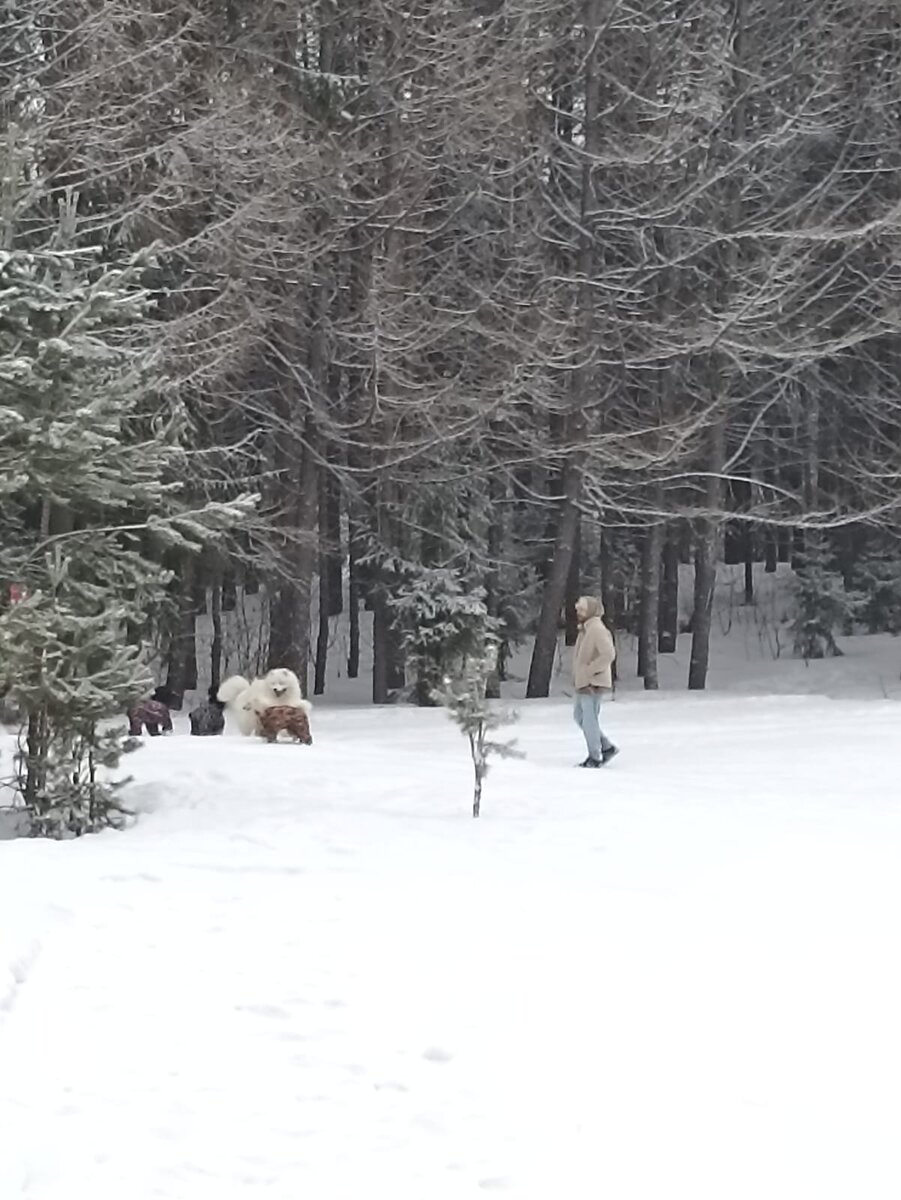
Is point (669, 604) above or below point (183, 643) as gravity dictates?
above

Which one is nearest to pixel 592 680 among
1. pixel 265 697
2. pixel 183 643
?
pixel 265 697

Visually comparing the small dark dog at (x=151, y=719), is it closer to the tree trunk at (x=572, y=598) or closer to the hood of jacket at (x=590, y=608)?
the hood of jacket at (x=590, y=608)

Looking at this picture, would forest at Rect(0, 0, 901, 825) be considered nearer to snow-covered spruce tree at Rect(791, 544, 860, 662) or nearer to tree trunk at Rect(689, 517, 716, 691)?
tree trunk at Rect(689, 517, 716, 691)

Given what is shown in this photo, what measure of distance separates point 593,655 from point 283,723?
351 centimetres

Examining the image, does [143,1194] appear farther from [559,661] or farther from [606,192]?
[559,661]

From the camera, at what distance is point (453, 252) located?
23031 mm

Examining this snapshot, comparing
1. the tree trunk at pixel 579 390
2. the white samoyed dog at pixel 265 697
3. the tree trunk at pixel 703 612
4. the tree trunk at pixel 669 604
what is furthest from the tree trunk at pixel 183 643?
the tree trunk at pixel 669 604

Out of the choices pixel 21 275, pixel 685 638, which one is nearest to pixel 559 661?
pixel 685 638

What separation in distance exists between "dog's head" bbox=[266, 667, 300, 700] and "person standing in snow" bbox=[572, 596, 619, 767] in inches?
129

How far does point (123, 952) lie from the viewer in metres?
6.14

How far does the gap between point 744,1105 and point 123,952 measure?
9.64 ft

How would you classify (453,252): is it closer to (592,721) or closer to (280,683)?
(280,683)

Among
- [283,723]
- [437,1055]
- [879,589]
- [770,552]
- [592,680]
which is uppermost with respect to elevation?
[770,552]

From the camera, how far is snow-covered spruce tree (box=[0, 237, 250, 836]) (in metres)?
9.75
